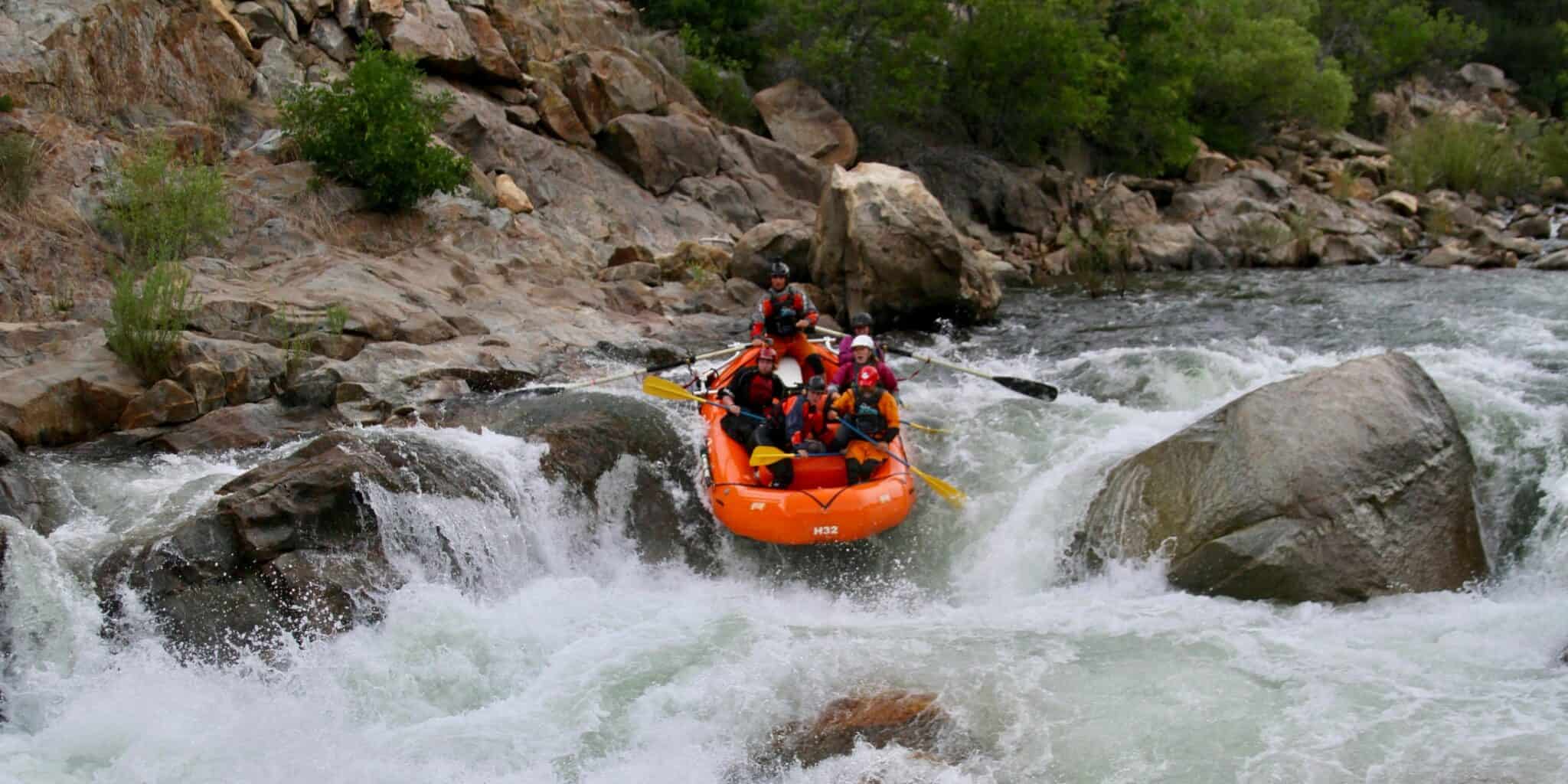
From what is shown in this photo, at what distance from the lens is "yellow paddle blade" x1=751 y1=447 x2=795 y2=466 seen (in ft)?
23.8

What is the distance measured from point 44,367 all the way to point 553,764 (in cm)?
501

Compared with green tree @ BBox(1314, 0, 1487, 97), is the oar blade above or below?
below

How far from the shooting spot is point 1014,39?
757 inches

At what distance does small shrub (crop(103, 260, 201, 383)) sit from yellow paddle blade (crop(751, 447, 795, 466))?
13.1 feet

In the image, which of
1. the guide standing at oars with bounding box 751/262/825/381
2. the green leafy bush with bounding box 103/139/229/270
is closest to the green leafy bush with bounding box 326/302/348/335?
the green leafy bush with bounding box 103/139/229/270

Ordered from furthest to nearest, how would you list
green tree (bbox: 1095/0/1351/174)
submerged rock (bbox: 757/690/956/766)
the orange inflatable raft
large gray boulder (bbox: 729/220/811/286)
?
green tree (bbox: 1095/0/1351/174) < large gray boulder (bbox: 729/220/811/286) < the orange inflatable raft < submerged rock (bbox: 757/690/956/766)

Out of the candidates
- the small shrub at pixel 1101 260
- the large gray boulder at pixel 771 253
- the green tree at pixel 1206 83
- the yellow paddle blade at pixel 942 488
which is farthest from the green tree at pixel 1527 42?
the yellow paddle blade at pixel 942 488

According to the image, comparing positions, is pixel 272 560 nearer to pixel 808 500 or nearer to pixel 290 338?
pixel 808 500

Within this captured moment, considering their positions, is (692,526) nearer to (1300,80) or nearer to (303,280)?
(303,280)

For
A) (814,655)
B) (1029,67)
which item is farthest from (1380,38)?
(814,655)

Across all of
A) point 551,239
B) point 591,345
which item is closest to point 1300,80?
point 551,239

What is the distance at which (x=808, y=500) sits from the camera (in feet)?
22.7

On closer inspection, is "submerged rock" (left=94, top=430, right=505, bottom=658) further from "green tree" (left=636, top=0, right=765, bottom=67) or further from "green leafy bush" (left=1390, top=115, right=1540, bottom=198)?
"green leafy bush" (left=1390, top=115, right=1540, bottom=198)

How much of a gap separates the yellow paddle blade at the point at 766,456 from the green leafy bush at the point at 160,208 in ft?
16.5
